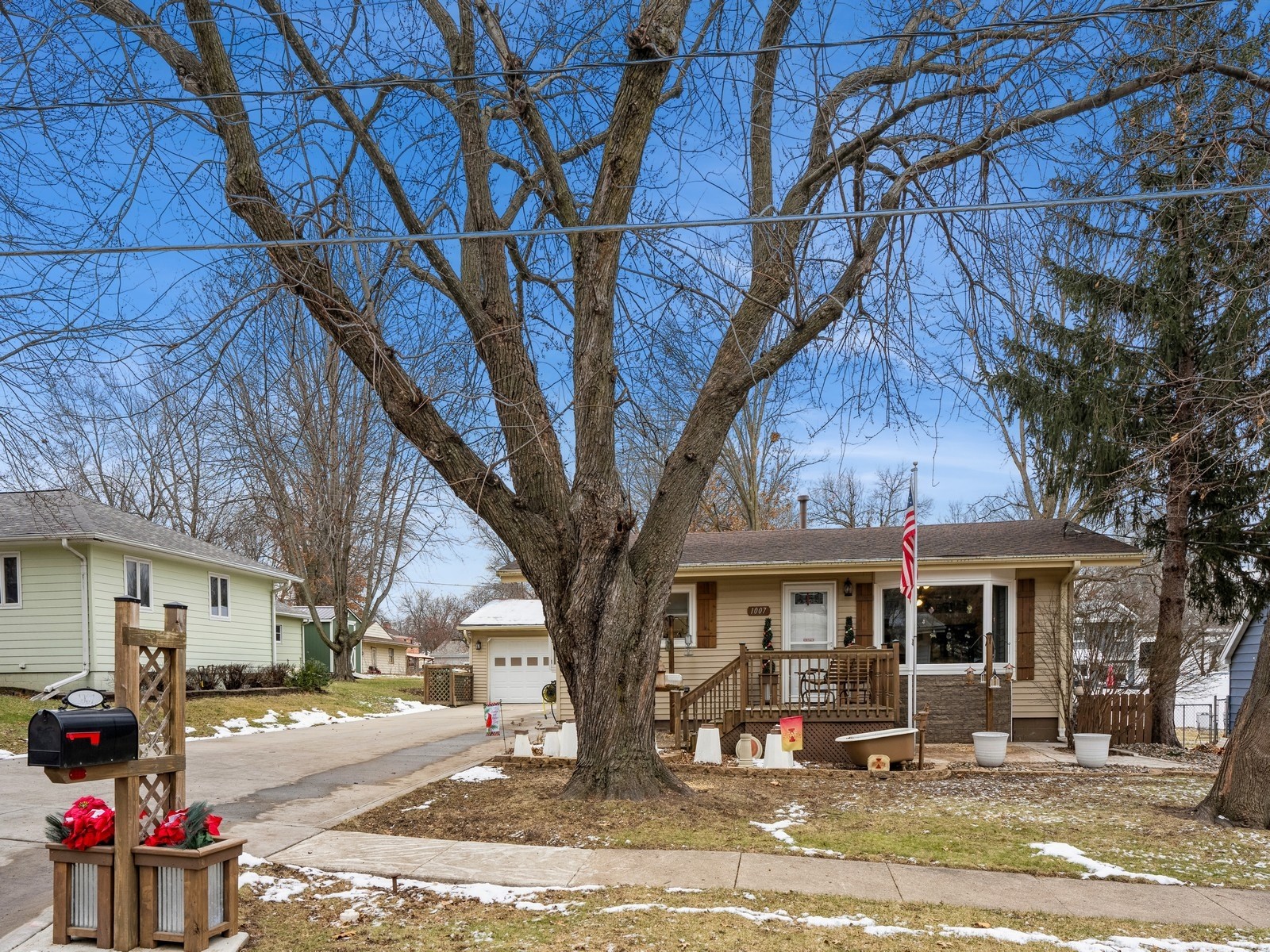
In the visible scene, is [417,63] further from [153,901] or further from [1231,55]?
[1231,55]

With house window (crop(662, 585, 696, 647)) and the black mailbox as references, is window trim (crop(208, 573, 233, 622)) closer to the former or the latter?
house window (crop(662, 585, 696, 647))

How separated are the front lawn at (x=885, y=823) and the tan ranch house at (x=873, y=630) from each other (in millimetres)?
2818

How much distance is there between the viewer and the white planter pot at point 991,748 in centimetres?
1222

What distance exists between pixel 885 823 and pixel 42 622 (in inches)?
677

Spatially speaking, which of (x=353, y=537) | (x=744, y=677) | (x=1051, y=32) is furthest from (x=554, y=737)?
(x=353, y=537)

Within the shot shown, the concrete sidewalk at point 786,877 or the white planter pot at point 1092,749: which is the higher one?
the concrete sidewalk at point 786,877

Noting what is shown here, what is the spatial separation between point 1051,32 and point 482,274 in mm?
5387

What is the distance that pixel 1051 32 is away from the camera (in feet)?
25.8

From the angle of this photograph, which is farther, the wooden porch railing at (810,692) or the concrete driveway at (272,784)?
the wooden porch railing at (810,692)

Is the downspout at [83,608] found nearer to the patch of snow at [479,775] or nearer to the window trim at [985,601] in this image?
the patch of snow at [479,775]

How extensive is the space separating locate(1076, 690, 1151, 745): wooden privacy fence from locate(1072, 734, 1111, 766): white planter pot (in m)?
3.02

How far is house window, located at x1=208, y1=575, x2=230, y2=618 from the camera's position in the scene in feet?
79.4

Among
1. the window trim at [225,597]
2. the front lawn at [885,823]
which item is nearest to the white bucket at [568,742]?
the front lawn at [885,823]

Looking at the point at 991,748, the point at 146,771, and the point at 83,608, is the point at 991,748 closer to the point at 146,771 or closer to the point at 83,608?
the point at 146,771
